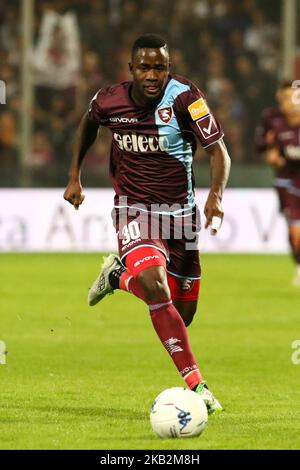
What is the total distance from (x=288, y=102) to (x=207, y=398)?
910 centimetres

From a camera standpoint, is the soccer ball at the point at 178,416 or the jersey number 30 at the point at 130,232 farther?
the jersey number 30 at the point at 130,232

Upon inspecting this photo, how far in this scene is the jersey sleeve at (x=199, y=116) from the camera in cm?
750

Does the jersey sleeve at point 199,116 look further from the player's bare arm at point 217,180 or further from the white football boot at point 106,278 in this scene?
the white football boot at point 106,278

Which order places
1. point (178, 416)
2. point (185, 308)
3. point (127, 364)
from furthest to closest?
point (127, 364) → point (185, 308) → point (178, 416)

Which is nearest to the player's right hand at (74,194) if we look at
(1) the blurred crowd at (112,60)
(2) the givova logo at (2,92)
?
(2) the givova logo at (2,92)

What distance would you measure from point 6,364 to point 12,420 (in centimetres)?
238

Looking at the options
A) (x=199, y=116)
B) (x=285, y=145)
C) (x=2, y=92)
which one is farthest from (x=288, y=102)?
(x=199, y=116)

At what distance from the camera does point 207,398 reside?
7.13 metres

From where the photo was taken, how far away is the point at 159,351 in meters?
10.4

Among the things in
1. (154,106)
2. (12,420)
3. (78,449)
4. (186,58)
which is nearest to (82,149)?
(154,106)

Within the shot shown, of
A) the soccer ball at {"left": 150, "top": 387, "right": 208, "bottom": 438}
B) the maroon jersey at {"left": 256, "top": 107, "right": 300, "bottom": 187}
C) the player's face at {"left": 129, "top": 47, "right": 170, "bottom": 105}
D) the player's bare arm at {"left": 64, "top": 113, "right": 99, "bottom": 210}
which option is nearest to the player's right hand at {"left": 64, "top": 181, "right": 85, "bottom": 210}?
the player's bare arm at {"left": 64, "top": 113, "right": 99, "bottom": 210}

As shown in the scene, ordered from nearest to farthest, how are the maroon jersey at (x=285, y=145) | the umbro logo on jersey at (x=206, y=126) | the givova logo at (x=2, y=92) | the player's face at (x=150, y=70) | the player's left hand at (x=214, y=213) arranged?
the player's left hand at (x=214, y=213)
the player's face at (x=150, y=70)
the umbro logo on jersey at (x=206, y=126)
the maroon jersey at (x=285, y=145)
the givova logo at (x=2, y=92)

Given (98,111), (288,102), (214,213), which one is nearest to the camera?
(214,213)

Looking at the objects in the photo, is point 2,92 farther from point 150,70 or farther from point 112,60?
point 150,70
